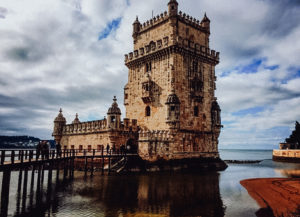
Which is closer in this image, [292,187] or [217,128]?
[292,187]

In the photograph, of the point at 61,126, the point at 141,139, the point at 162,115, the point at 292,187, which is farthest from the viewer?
the point at 61,126

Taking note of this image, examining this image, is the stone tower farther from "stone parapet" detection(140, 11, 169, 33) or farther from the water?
the water

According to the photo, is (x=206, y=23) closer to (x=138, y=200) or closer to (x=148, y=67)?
(x=148, y=67)

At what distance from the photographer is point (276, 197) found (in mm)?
17969

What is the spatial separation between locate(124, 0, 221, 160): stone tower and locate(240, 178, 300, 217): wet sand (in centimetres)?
967

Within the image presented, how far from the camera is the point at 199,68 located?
34500mm

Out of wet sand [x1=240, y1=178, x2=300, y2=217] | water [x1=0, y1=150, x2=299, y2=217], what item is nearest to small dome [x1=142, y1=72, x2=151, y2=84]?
water [x1=0, y1=150, x2=299, y2=217]

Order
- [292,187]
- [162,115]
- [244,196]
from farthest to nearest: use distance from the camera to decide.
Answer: [162,115]
[292,187]
[244,196]

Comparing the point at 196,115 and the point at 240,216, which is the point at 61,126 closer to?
the point at 196,115

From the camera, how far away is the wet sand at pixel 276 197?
47.4 feet

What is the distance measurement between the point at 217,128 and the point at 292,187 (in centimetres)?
1489

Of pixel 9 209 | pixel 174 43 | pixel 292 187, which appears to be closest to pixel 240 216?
pixel 292 187

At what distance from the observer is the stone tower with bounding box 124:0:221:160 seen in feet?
99.3

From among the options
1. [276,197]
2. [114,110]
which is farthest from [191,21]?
[276,197]
